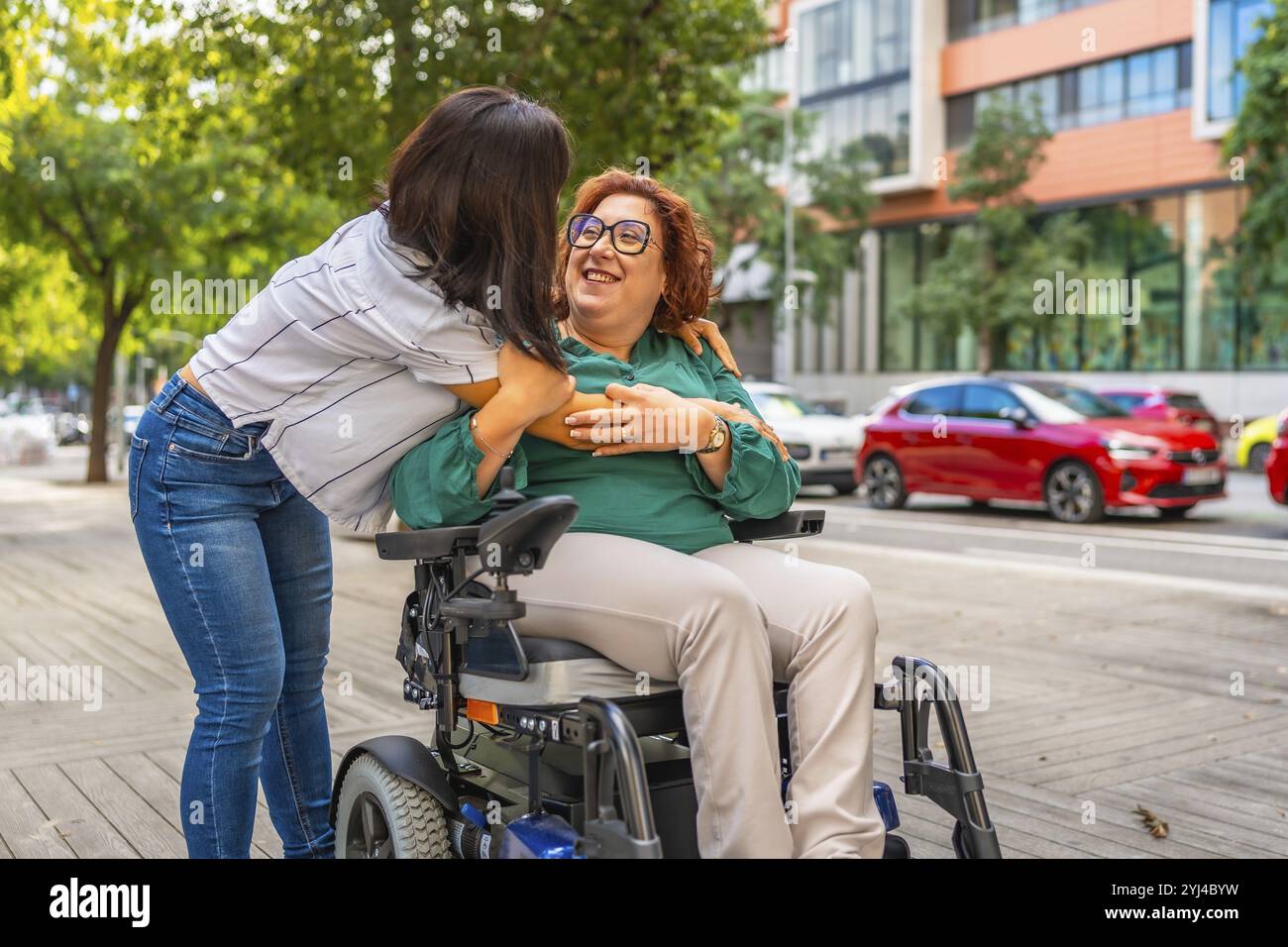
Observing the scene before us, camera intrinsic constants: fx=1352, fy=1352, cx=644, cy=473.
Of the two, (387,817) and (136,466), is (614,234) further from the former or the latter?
(387,817)

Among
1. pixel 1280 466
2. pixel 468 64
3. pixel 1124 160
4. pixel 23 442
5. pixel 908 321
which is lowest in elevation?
pixel 23 442

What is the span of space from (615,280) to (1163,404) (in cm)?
1698

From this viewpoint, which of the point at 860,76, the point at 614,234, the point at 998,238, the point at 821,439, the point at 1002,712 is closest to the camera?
the point at 614,234

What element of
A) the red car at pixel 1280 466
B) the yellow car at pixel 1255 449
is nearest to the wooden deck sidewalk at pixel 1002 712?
the red car at pixel 1280 466

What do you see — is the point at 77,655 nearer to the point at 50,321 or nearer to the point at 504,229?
the point at 504,229

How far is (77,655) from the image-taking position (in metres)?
6.39

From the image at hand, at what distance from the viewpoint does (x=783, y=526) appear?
10.1ft

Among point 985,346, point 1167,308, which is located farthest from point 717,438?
point 985,346

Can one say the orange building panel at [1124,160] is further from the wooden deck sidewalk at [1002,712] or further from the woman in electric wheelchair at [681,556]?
the woman in electric wheelchair at [681,556]

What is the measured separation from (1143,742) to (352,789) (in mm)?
2950

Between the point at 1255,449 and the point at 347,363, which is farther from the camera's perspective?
the point at 1255,449

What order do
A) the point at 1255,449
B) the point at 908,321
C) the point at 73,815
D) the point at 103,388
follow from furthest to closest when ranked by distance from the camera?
the point at 908,321 < the point at 103,388 < the point at 1255,449 < the point at 73,815

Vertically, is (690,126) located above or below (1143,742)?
above

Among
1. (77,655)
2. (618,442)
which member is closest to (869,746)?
(618,442)
